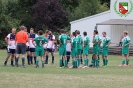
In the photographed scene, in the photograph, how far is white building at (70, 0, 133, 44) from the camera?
5241 centimetres

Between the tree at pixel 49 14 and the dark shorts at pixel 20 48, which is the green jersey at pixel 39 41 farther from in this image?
the tree at pixel 49 14

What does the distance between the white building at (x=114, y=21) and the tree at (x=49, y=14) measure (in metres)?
9.82

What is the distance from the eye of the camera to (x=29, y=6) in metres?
73.3

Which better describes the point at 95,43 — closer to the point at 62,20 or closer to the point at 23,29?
the point at 23,29

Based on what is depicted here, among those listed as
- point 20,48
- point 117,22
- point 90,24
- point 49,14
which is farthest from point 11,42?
point 49,14

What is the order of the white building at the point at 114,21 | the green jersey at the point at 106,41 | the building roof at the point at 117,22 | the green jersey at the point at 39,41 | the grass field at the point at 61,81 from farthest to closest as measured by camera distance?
A: 1. the white building at the point at 114,21
2. the building roof at the point at 117,22
3. the green jersey at the point at 106,41
4. the green jersey at the point at 39,41
5. the grass field at the point at 61,81

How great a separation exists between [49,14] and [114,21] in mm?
13905

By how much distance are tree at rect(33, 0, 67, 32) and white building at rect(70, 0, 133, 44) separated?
982 cm

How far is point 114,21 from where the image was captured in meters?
52.5

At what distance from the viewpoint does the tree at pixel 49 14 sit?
209ft

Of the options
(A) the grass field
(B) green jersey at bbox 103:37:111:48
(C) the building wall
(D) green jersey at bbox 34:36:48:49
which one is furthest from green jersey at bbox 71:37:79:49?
(C) the building wall

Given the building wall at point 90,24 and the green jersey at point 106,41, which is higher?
the building wall at point 90,24

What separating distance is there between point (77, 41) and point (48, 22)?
38694 millimetres

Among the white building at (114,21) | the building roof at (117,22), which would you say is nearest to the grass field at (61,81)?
the building roof at (117,22)
